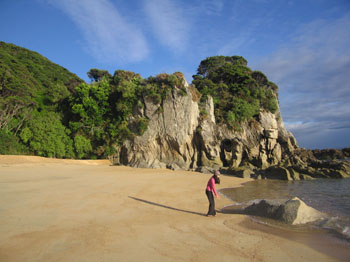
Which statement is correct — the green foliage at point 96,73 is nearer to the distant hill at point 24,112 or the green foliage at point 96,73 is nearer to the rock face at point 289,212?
the distant hill at point 24,112

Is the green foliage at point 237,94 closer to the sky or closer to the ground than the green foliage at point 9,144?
closer to the sky

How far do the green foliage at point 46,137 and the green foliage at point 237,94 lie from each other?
18004mm

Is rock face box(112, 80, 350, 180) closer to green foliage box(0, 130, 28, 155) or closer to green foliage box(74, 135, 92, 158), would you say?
green foliage box(74, 135, 92, 158)

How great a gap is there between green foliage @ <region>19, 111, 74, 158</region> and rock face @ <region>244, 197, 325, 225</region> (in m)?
21.5

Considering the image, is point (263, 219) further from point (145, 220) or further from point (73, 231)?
point (73, 231)

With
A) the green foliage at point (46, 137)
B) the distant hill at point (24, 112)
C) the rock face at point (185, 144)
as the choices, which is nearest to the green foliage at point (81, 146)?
the green foliage at point (46, 137)

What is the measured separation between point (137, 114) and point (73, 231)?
66.0 ft

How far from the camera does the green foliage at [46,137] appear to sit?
20.5 m

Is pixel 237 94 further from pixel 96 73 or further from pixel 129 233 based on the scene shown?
pixel 96 73

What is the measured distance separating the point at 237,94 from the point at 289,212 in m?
27.7

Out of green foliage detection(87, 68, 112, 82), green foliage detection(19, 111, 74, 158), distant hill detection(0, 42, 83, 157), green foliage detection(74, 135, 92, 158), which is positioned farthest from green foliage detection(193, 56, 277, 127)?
green foliage detection(87, 68, 112, 82)

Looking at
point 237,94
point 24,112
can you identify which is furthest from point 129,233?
point 237,94

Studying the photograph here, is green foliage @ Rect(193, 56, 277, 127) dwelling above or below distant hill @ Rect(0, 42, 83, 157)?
above

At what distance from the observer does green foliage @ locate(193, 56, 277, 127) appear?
28.1 meters
